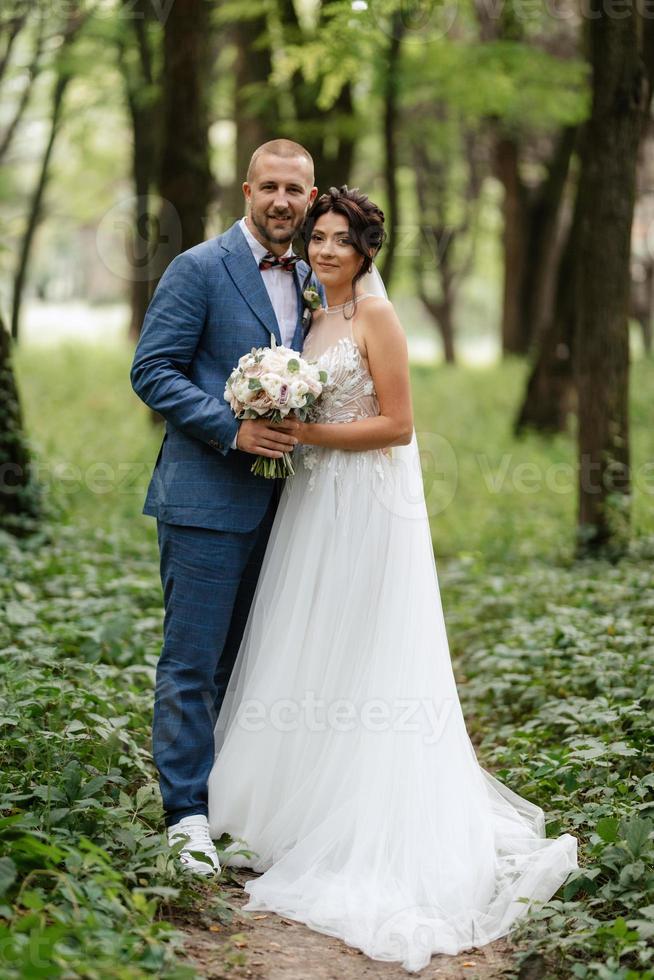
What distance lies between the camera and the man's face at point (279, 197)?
410 centimetres

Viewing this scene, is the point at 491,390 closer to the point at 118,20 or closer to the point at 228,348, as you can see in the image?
the point at 118,20

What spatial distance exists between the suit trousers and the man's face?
1165mm

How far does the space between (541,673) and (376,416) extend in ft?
7.45

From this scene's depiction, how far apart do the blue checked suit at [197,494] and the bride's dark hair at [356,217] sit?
30cm

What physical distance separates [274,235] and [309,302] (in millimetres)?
299

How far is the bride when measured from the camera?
397cm

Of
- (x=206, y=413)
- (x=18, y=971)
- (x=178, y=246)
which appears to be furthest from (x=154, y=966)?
(x=178, y=246)

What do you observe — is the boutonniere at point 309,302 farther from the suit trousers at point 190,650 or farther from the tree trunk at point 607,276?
the tree trunk at point 607,276

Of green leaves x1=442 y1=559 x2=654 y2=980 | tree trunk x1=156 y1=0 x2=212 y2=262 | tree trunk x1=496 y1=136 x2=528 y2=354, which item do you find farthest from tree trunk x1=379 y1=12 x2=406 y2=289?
green leaves x1=442 y1=559 x2=654 y2=980

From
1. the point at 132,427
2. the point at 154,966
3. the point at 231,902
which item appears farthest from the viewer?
the point at 132,427

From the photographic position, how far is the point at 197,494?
163 inches

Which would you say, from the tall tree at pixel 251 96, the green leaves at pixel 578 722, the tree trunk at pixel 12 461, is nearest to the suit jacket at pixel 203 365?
the green leaves at pixel 578 722

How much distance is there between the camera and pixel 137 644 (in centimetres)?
599

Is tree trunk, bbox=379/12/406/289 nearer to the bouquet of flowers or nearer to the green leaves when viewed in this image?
the green leaves
